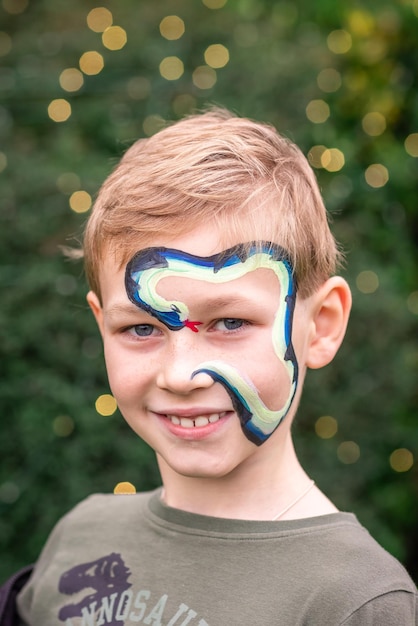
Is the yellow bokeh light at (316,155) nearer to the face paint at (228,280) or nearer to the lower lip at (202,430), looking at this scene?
the face paint at (228,280)

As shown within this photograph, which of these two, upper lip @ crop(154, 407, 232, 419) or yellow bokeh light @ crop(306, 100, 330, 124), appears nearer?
upper lip @ crop(154, 407, 232, 419)

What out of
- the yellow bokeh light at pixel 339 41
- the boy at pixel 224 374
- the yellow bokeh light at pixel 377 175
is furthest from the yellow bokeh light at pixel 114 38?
the boy at pixel 224 374

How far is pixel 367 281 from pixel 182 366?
2259 mm

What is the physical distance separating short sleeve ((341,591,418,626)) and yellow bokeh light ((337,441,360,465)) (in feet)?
7.14

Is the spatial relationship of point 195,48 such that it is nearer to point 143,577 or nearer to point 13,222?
point 13,222

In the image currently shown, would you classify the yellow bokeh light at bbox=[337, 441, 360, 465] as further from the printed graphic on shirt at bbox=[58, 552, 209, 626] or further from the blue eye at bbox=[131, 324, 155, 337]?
the blue eye at bbox=[131, 324, 155, 337]

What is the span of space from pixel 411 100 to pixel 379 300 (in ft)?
4.07

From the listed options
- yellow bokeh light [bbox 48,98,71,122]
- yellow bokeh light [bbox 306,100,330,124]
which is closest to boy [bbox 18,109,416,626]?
yellow bokeh light [bbox 48,98,71,122]

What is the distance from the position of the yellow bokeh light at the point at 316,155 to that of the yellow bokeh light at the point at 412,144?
57 centimetres

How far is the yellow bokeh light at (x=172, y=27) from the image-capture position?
153 inches

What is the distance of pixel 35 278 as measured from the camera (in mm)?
3279

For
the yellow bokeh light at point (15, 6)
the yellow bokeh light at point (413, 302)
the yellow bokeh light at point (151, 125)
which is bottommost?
the yellow bokeh light at point (413, 302)

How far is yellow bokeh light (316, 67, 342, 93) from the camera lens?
4027 millimetres

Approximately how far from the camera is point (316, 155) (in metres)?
3.93
